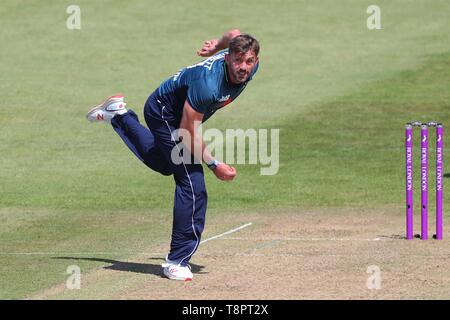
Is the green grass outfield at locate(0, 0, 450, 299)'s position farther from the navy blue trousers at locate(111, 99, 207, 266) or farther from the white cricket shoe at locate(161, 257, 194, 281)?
the navy blue trousers at locate(111, 99, 207, 266)

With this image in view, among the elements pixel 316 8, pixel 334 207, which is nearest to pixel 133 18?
pixel 316 8

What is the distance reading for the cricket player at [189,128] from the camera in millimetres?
10477

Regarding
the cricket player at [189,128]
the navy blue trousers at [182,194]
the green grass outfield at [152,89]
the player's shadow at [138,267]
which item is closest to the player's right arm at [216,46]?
the cricket player at [189,128]

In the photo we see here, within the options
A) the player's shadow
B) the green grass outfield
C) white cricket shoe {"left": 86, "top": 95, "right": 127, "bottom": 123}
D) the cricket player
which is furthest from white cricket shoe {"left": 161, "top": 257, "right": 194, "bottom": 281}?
white cricket shoe {"left": 86, "top": 95, "right": 127, "bottom": 123}

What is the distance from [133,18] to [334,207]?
13.7 metres

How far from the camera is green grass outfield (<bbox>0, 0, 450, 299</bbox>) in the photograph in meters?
14.3

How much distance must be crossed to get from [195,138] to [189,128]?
104mm

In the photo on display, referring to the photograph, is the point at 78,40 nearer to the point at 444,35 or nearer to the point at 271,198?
the point at 444,35

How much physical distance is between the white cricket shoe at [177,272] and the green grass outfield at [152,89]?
92cm

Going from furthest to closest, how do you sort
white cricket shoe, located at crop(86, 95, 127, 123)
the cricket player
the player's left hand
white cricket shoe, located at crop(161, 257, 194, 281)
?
white cricket shoe, located at crop(86, 95, 127, 123) < the player's left hand < white cricket shoe, located at crop(161, 257, 194, 281) < the cricket player

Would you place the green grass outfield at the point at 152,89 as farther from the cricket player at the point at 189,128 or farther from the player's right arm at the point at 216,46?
the player's right arm at the point at 216,46

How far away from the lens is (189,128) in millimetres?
10562

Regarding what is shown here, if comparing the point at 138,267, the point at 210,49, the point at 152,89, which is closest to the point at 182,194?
the point at 138,267

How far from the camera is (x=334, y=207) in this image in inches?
589
